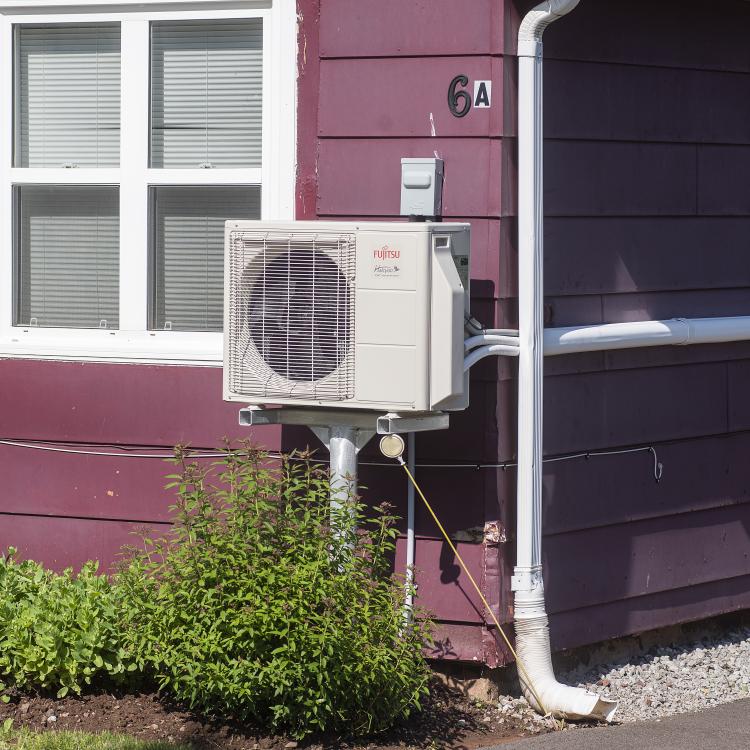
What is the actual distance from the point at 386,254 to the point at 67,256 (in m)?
1.80

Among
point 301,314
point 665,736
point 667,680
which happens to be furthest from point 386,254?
point 667,680

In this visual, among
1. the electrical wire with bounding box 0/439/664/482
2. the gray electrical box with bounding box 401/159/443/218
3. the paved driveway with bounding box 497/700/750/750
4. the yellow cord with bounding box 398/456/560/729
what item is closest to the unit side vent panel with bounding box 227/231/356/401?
the gray electrical box with bounding box 401/159/443/218

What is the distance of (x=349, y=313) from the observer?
193 inches

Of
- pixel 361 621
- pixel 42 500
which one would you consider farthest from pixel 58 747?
pixel 42 500

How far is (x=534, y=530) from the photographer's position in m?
5.40

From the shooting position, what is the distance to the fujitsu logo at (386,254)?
15.9 ft

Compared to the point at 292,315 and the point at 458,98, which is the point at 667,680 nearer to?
the point at 292,315

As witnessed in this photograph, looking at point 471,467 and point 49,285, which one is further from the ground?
point 49,285

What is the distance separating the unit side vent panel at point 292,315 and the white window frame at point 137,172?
2.12 feet

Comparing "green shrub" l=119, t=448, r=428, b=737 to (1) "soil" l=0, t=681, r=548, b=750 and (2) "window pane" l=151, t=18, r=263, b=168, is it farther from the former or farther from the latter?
(2) "window pane" l=151, t=18, r=263, b=168

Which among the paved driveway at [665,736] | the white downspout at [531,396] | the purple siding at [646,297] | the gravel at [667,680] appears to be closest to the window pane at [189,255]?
the white downspout at [531,396]

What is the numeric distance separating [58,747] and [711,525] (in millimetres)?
3211

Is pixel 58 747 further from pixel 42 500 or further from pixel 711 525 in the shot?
pixel 711 525

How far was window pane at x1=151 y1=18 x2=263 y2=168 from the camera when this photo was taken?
18.7 ft
